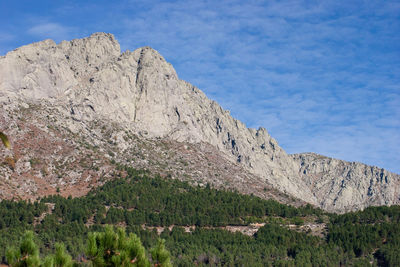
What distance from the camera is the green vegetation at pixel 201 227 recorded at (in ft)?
483

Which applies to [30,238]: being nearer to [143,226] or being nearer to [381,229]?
[143,226]

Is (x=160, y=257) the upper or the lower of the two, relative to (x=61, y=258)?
upper

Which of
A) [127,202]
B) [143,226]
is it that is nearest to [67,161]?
[127,202]

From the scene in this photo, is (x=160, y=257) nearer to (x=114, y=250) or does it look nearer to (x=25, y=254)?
(x=114, y=250)

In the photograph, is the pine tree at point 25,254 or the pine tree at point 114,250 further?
the pine tree at point 114,250

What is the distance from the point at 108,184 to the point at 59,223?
35174mm

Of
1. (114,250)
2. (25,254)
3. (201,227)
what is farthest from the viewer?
(201,227)

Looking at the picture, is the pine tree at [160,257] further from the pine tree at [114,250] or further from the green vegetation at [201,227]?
the green vegetation at [201,227]

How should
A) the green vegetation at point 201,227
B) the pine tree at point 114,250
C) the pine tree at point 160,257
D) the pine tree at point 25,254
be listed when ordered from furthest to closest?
the green vegetation at point 201,227
the pine tree at point 160,257
the pine tree at point 114,250
the pine tree at point 25,254

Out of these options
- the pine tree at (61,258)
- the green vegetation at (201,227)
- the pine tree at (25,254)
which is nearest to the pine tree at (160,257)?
the pine tree at (61,258)

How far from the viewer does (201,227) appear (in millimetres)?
180250

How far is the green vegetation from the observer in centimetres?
14712

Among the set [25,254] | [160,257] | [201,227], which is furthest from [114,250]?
[201,227]

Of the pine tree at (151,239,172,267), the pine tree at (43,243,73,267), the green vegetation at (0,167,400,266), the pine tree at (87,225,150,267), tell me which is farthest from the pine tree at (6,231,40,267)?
the green vegetation at (0,167,400,266)
